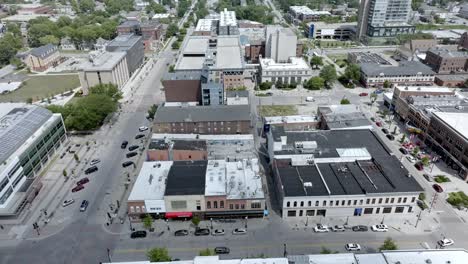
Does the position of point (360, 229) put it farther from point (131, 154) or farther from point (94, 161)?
point (94, 161)

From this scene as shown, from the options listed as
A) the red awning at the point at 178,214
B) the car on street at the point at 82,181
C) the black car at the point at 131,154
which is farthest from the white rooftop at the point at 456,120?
the car on street at the point at 82,181

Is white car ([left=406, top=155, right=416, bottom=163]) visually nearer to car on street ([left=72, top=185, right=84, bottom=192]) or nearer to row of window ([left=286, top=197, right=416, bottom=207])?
row of window ([left=286, top=197, right=416, bottom=207])

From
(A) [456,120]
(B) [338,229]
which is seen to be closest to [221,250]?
(B) [338,229]

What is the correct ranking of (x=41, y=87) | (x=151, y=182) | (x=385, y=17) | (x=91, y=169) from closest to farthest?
(x=151, y=182), (x=91, y=169), (x=41, y=87), (x=385, y=17)

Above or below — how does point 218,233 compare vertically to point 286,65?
below

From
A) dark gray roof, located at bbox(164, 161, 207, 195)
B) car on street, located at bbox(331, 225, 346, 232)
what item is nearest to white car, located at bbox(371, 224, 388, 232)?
car on street, located at bbox(331, 225, 346, 232)

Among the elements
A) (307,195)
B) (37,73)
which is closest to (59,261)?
(307,195)
